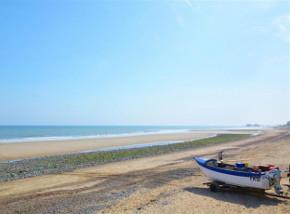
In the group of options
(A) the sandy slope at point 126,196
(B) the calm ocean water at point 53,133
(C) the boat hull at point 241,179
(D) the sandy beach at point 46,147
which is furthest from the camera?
(B) the calm ocean water at point 53,133

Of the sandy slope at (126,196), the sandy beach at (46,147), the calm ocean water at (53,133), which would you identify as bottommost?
the sandy slope at (126,196)

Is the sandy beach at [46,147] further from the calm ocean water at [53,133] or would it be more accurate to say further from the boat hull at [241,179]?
the boat hull at [241,179]

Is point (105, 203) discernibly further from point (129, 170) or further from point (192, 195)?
point (129, 170)

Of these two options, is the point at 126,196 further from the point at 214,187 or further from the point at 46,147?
the point at 46,147

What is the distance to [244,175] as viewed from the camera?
35.7 feet

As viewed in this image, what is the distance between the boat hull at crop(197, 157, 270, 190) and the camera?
10.4 m

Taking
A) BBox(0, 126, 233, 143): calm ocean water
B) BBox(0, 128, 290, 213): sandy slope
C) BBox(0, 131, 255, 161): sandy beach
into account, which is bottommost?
BBox(0, 128, 290, 213): sandy slope

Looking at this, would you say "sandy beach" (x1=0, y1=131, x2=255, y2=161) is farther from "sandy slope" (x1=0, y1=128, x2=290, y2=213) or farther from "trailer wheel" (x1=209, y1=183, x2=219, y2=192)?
"trailer wheel" (x1=209, y1=183, x2=219, y2=192)

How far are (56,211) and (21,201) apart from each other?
1.96 meters

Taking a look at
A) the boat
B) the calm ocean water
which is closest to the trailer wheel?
the boat

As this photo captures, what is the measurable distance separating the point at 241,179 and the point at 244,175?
0.71 feet

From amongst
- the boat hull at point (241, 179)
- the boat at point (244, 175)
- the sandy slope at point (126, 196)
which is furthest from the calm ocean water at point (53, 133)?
the boat hull at point (241, 179)

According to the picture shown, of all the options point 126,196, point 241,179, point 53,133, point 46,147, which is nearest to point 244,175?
point 241,179

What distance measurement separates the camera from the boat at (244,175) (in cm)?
1045
